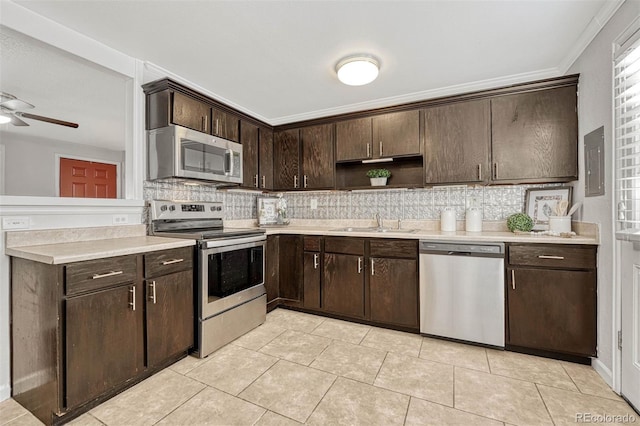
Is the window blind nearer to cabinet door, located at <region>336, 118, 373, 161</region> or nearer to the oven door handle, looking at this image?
cabinet door, located at <region>336, 118, 373, 161</region>

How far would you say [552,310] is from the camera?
210 centimetres

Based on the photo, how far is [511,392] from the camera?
5.64ft

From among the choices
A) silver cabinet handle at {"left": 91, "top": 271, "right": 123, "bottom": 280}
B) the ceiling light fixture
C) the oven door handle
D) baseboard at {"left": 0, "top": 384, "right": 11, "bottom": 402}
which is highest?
the ceiling light fixture

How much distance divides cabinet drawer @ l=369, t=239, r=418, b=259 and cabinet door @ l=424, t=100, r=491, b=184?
28.9 inches

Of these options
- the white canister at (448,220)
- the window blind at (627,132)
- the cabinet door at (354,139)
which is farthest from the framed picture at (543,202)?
the cabinet door at (354,139)

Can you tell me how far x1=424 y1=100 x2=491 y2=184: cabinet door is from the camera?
263 centimetres

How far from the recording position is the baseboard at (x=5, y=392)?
168 centimetres

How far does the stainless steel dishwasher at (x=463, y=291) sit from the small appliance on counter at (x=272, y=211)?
1.91 metres

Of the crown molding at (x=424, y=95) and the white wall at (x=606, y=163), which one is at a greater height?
the crown molding at (x=424, y=95)

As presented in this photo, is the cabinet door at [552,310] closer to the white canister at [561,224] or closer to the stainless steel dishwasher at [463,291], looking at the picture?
the stainless steel dishwasher at [463,291]

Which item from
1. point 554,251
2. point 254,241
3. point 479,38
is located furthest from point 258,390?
point 479,38

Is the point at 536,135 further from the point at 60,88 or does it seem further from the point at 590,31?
the point at 60,88

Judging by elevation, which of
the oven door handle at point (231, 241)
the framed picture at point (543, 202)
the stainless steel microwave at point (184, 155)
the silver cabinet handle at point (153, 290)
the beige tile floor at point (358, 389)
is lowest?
the beige tile floor at point (358, 389)

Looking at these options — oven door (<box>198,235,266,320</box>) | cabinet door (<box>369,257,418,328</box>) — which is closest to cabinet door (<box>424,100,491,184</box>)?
cabinet door (<box>369,257,418,328</box>)
